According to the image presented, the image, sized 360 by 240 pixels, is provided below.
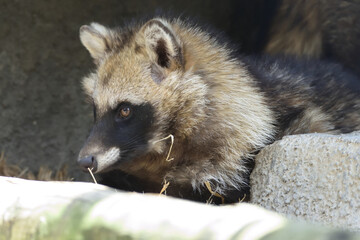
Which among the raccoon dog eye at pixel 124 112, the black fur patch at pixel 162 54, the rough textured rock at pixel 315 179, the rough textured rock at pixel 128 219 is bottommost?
the rough textured rock at pixel 315 179

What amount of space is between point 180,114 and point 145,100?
0.20 meters

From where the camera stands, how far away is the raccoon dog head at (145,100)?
9.86 feet

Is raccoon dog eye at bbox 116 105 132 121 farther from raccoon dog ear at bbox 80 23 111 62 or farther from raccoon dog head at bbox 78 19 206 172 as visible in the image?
raccoon dog ear at bbox 80 23 111 62

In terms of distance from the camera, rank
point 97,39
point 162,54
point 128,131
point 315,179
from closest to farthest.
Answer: point 315,179
point 128,131
point 162,54
point 97,39

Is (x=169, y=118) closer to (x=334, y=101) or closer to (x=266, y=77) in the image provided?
(x=266, y=77)

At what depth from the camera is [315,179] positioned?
261cm

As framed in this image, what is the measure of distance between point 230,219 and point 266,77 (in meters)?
2.17

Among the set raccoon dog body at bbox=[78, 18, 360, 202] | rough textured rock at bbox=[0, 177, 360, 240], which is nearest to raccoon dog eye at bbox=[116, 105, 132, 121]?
raccoon dog body at bbox=[78, 18, 360, 202]

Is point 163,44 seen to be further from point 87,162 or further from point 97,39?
point 87,162

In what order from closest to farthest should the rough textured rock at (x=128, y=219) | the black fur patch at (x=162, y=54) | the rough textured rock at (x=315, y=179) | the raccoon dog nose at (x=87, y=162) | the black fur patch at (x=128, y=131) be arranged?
the rough textured rock at (x=128, y=219), the rough textured rock at (x=315, y=179), the raccoon dog nose at (x=87, y=162), the black fur patch at (x=128, y=131), the black fur patch at (x=162, y=54)

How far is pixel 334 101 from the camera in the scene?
3564 mm

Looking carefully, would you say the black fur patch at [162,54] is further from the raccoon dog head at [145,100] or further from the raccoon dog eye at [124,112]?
the raccoon dog eye at [124,112]

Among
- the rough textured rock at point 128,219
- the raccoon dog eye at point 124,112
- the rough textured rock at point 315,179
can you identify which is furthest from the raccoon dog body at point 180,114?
the rough textured rock at point 128,219

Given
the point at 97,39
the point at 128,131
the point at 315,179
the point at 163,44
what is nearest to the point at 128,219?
the point at 315,179
